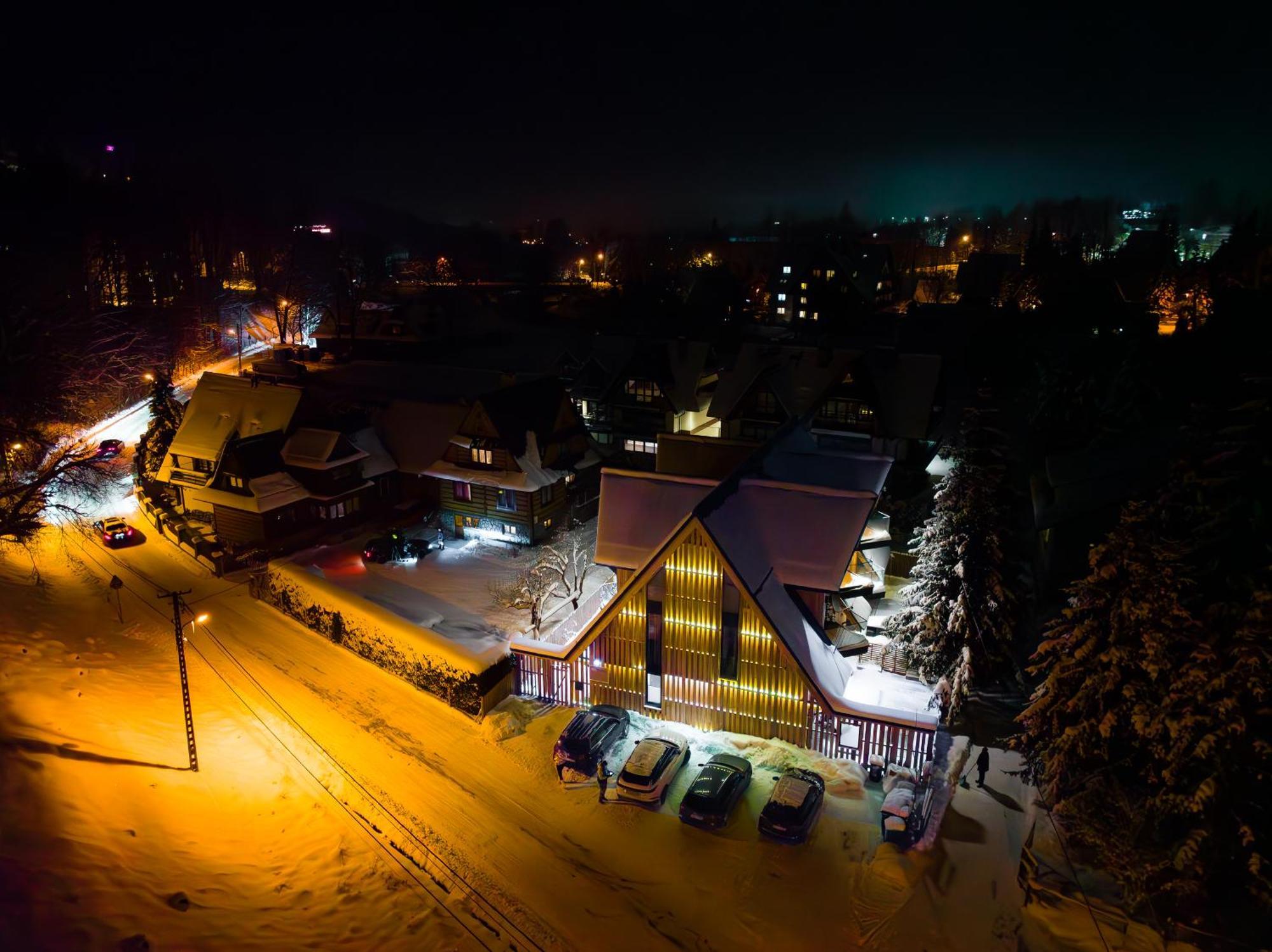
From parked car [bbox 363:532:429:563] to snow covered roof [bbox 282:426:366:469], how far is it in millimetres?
5450

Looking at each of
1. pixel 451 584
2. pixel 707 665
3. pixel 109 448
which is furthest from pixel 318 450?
pixel 707 665

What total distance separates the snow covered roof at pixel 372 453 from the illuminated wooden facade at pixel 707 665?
22.0 metres

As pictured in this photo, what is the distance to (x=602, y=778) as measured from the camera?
2127 cm

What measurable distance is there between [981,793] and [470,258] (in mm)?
130505

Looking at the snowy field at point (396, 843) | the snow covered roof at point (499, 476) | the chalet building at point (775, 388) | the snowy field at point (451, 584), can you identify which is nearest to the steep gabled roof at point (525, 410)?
the snow covered roof at point (499, 476)

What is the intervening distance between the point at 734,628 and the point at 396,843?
35.6 ft

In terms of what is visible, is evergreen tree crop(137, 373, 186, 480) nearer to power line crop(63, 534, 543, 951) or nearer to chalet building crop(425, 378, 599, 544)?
power line crop(63, 534, 543, 951)

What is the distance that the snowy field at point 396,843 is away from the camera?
54.6 ft

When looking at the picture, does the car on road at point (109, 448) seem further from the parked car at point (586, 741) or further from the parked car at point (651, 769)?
the parked car at point (651, 769)

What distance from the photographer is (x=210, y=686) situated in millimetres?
26438

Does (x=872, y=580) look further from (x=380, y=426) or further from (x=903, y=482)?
(x=380, y=426)

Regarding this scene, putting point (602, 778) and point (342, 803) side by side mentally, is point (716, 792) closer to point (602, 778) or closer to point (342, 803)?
point (602, 778)

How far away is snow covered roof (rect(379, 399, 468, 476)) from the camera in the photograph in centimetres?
4250

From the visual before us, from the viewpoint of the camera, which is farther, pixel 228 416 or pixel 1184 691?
pixel 228 416
